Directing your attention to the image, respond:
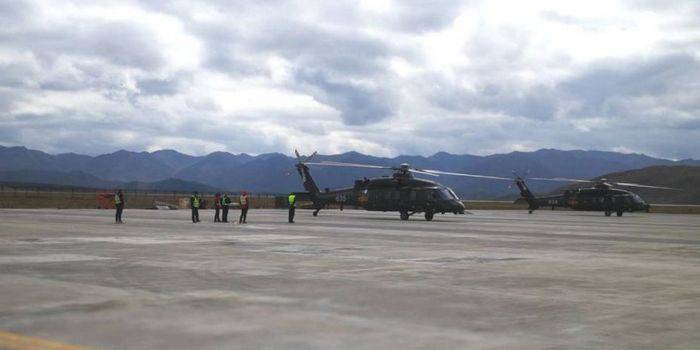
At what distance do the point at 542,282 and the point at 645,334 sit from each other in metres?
5.10

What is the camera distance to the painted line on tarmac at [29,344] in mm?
7621

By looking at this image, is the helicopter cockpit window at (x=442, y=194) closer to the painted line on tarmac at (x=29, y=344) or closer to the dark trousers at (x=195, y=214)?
the dark trousers at (x=195, y=214)

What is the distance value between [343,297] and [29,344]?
5.11 metres

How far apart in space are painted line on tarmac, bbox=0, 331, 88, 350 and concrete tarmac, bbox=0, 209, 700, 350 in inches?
6.0

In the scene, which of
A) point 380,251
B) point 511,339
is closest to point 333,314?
point 511,339

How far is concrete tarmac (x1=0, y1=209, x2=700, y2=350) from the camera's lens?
8.51 meters

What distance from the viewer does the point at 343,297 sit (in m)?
11.7

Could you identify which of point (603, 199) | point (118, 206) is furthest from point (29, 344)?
point (603, 199)

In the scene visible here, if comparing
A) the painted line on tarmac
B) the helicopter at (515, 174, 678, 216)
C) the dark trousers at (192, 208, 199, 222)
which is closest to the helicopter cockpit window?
the dark trousers at (192, 208, 199, 222)

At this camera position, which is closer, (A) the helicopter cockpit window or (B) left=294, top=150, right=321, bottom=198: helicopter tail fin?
(A) the helicopter cockpit window

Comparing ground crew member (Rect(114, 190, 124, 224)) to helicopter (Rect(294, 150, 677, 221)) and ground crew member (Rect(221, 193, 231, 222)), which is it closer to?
ground crew member (Rect(221, 193, 231, 222))

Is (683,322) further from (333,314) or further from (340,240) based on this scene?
(340,240)

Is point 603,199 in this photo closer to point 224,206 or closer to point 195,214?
point 224,206

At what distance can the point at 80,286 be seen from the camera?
12305 millimetres
